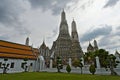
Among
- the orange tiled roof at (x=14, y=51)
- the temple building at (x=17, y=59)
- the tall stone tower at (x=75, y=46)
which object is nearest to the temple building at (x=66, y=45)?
the tall stone tower at (x=75, y=46)

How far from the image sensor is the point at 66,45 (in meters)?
57.5

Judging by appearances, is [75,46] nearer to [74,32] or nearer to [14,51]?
[74,32]

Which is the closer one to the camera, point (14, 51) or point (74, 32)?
point (14, 51)

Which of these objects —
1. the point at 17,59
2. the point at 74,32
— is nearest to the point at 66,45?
the point at 74,32

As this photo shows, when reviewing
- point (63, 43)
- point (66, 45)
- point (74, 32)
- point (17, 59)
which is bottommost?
point (17, 59)

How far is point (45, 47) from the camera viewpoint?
73.8m

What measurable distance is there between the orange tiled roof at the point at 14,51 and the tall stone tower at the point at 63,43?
2228cm

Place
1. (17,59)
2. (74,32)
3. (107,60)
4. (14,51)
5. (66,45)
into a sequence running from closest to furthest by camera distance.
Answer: (107,60) < (17,59) < (14,51) < (66,45) < (74,32)

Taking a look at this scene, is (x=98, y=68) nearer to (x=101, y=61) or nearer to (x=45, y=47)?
(x=101, y=61)

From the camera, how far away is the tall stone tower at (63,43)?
180ft

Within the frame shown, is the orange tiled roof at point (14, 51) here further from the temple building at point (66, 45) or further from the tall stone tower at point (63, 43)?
the tall stone tower at point (63, 43)

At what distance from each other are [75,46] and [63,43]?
6524 millimetres

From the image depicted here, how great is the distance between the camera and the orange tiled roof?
26.2 metres

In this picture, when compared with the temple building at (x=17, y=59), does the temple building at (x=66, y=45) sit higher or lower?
higher
